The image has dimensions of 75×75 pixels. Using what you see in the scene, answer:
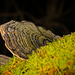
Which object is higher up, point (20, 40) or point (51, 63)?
point (20, 40)

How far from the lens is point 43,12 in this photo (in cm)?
131

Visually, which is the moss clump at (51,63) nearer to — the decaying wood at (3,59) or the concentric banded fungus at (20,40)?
the concentric banded fungus at (20,40)

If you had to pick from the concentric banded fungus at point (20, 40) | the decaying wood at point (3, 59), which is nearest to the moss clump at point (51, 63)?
the concentric banded fungus at point (20, 40)

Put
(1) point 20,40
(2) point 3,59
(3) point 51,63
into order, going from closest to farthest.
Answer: (3) point 51,63, (1) point 20,40, (2) point 3,59

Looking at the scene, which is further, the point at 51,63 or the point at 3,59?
the point at 3,59

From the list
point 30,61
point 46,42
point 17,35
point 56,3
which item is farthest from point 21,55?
point 56,3

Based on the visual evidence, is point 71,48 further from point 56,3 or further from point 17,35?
point 17,35

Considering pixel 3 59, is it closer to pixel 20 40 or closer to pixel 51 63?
pixel 20 40

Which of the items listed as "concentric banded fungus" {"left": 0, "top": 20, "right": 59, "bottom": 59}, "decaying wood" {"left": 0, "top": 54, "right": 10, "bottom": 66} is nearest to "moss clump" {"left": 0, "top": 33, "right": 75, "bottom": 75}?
"concentric banded fungus" {"left": 0, "top": 20, "right": 59, "bottom": 59}

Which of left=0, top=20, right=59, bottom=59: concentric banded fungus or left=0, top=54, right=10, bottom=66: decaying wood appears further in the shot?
left=0, top=54, right=10, bottom=66: decaying wood

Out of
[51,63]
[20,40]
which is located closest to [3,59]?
[20,40]

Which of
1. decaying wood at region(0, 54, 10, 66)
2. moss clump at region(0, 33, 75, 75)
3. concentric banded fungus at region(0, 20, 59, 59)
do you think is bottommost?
moss clump at region(0, 33, 75, 75)

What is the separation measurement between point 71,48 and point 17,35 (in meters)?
0.96

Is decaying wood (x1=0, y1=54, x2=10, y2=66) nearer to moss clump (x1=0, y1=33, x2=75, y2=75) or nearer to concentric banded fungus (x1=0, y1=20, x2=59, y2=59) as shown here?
moss clump (x1=0, y1=33, x2=75, y2=75)
